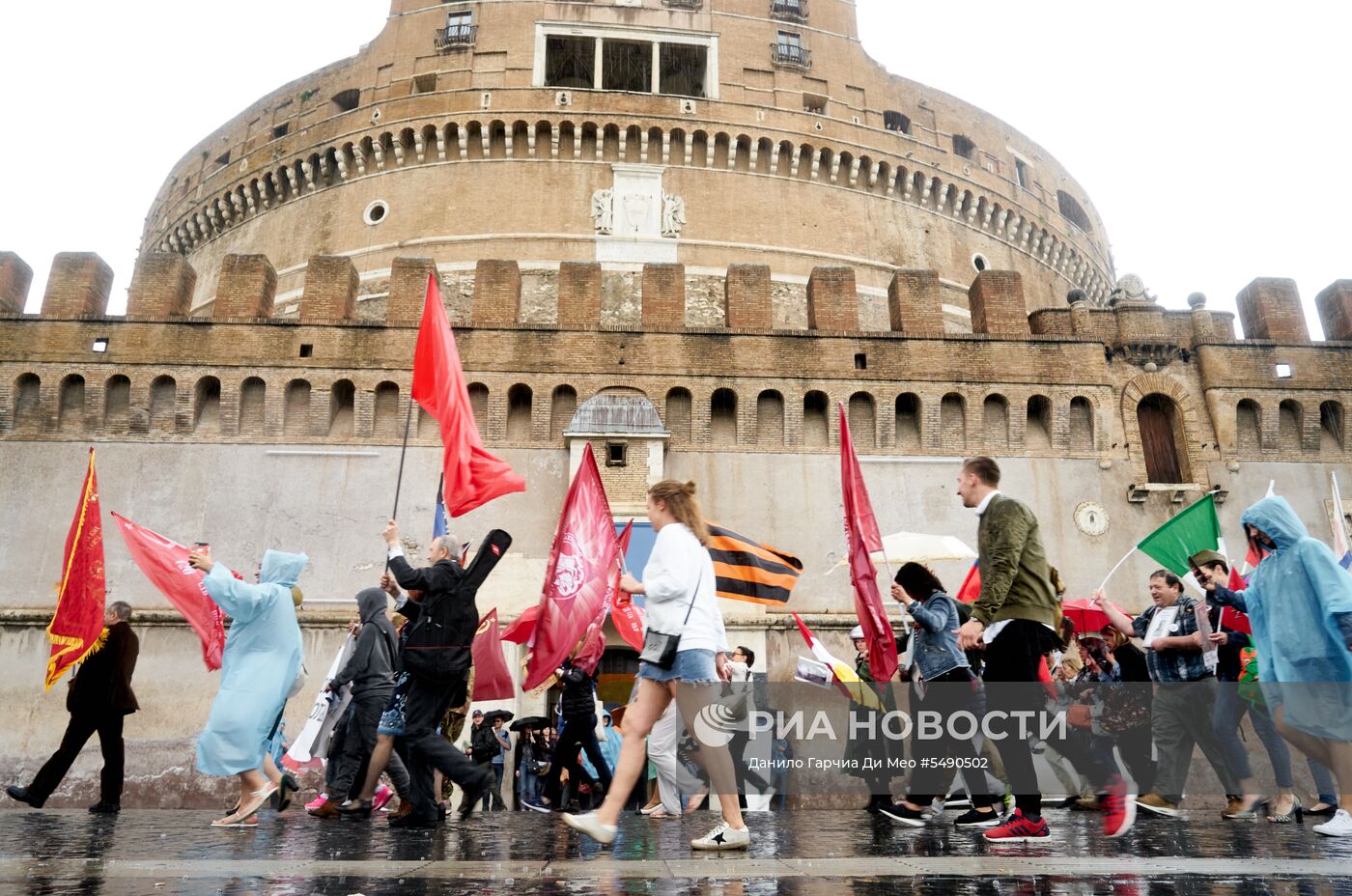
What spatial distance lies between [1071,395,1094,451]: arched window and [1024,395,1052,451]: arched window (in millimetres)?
441

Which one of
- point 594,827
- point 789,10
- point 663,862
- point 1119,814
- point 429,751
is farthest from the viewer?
point 789,10

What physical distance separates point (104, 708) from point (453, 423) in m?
3.60

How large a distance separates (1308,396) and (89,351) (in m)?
20.9

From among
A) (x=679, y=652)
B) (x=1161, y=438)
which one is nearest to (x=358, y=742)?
(x=679, y=652)

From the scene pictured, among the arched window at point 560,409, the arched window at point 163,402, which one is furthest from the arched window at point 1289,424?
the arched window at point 163,402

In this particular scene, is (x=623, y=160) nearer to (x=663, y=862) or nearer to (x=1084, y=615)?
(x=1084, y=615)

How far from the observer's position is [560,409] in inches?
643

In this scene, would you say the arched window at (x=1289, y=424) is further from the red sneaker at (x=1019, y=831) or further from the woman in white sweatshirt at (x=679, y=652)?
the woman in white sweatshirt at (x=679, y=652)

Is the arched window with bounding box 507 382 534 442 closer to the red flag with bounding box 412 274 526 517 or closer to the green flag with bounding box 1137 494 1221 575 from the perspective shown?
the red flag with bounding box 412 274 526 517

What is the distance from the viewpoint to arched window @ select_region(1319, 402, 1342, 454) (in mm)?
17172

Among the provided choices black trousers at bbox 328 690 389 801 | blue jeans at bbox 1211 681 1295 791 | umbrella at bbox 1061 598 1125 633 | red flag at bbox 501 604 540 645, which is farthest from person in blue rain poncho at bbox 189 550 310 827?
umbrella at bbox 1061 598 1125 633

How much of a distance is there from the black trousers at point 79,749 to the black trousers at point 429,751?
3.23 meters

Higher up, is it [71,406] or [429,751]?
[71,406]

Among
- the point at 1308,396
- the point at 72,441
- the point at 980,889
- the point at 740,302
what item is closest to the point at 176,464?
the point at 72,441
